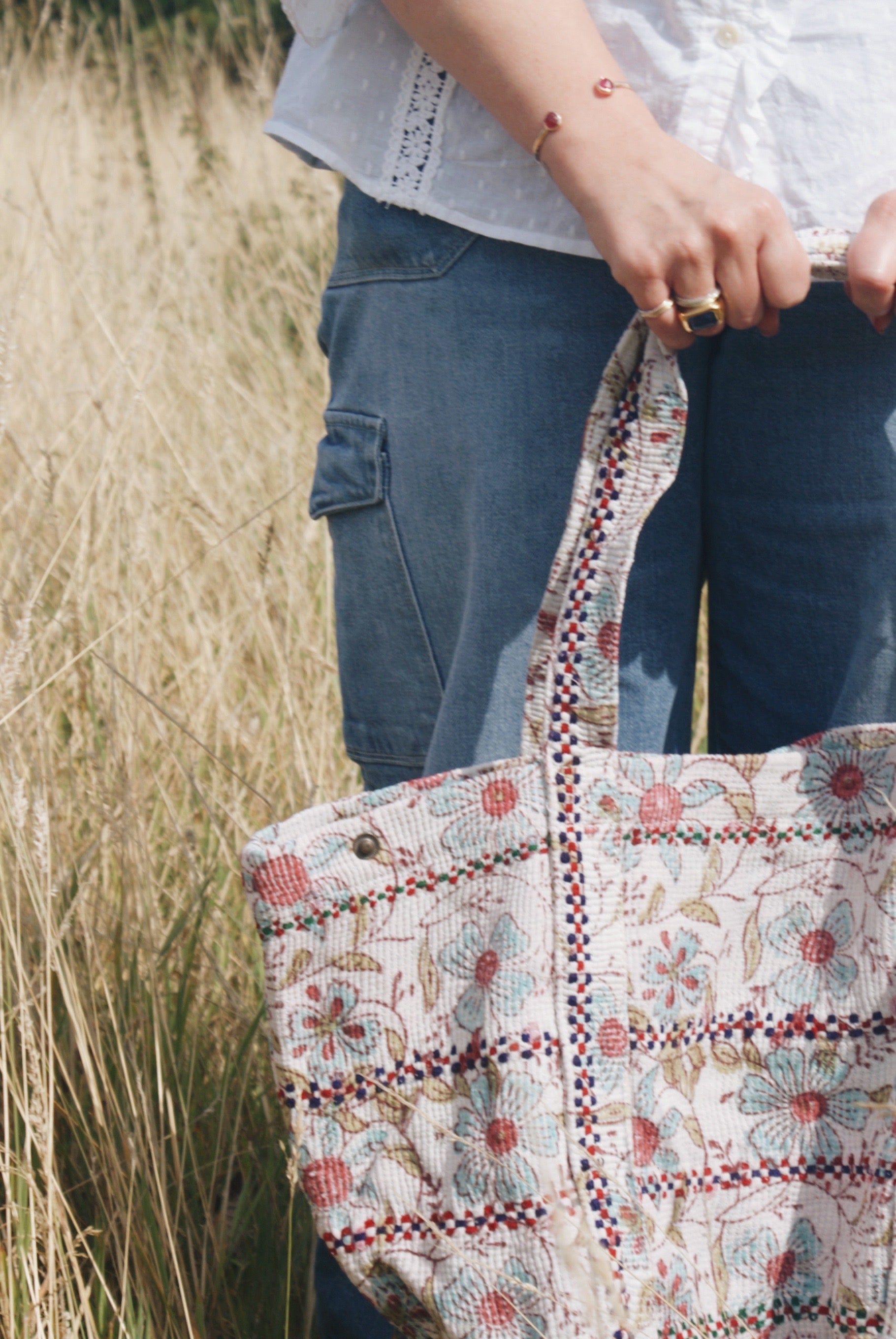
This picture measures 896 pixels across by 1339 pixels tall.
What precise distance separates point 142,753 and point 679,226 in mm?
1124

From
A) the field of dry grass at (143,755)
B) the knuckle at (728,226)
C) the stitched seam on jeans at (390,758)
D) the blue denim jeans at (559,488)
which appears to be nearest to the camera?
the knuckle at (728,226)

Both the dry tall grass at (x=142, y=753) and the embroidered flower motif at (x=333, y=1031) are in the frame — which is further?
the dry tall grass at (x=142, y=753)

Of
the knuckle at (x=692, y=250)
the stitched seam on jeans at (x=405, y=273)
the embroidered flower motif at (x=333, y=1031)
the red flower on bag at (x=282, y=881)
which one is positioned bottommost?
the embroidered flower motif at (x=333, y=1031)

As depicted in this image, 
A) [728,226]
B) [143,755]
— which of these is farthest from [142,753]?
[728,226]

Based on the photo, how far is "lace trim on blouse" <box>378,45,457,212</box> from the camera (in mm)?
772

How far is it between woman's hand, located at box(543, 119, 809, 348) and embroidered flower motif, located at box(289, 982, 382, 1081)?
1.44 ft

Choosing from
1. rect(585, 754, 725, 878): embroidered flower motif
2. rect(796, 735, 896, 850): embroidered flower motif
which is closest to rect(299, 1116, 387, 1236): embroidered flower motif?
rect(585, 754, 725, 878): embroidered flower motif

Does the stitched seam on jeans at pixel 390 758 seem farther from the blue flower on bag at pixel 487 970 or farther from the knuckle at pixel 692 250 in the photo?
the knuckle at pixel 692 250

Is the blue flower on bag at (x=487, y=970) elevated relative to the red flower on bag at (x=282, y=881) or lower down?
lower down

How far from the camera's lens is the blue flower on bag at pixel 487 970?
2.27 ft

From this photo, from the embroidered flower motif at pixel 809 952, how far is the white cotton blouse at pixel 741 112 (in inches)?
16.6

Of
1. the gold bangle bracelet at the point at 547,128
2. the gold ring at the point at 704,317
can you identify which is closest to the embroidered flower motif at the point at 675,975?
the gold ring at the point at 704,317

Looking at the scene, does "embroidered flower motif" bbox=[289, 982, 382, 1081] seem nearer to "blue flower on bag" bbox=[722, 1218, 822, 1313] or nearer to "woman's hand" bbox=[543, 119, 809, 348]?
"blue flower on bag" bbox=[722, 1218, 822, 1313]

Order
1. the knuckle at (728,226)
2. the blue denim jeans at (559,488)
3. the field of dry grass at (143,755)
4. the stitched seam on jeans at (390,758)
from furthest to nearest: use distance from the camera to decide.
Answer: the field of dry grass at (143,755)
the stitched seam on jeans at (390,758)
the blue denim jeans at (559,488)
the knuckle at (728,226)
